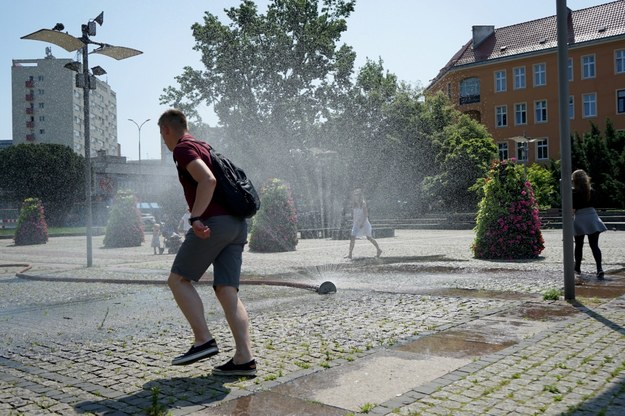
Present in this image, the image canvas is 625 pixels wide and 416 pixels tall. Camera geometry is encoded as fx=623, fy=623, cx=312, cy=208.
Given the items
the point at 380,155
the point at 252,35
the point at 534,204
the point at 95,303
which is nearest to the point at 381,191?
the point at 380,155

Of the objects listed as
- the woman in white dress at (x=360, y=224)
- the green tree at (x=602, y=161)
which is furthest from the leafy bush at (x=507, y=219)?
the green tree at (x=602, y=161)

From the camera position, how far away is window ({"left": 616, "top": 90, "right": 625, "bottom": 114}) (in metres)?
51.1

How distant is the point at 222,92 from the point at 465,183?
18.7m

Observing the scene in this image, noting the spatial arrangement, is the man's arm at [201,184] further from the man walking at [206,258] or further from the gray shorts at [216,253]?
the gray shorts at [216,253]

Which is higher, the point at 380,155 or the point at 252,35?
the point at 252,35

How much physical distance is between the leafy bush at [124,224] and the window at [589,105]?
42287mm

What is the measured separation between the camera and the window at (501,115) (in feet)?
191

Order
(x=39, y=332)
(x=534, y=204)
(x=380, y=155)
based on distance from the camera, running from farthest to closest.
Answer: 1. (x=380, y=155)
2. (x=534, y=204)
3. (x=39, y=332)

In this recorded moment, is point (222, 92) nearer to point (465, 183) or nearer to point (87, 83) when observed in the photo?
point (465, 183)

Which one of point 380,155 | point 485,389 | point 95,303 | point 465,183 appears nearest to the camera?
point 485,389

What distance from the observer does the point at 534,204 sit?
13695 millimetres

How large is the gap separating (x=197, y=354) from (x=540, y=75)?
5672 cm

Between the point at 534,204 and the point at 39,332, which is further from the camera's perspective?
the point at 534,204

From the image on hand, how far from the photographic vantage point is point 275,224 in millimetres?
18875
